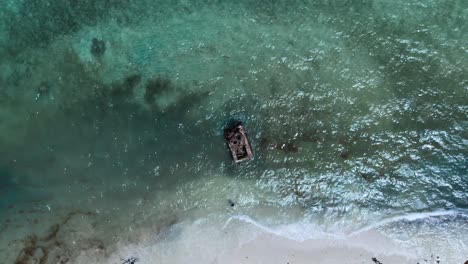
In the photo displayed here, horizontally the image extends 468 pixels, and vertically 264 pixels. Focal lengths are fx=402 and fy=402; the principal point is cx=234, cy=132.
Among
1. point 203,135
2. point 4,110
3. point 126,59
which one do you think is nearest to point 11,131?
point 4,110

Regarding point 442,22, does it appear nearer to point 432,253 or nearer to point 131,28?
point 432,253

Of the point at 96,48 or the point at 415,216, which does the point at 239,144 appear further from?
the point at 415,216

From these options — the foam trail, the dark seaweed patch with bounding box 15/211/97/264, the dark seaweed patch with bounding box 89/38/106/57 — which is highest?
the dark seaweed patch with bounding box 89/38/106/57

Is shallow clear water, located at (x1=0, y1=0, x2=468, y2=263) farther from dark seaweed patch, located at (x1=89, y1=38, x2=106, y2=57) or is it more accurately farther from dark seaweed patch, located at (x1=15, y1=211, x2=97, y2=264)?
dark seaweed patch, located at (x1=15, y1=211, x2=97, y2=264)

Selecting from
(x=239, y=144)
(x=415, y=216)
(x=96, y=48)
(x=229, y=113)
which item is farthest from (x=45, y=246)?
(x=415, y=216)

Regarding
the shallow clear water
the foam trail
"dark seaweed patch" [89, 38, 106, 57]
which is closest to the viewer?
the foam trail

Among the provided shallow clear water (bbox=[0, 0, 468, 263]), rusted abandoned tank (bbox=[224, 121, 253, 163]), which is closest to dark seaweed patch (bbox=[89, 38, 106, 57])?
shallow clear water (bbox=[0, 0, 468, 263])

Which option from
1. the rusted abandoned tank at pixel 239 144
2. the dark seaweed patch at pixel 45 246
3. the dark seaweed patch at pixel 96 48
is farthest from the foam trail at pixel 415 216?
the dark seaweed patch at pixel 96 48
